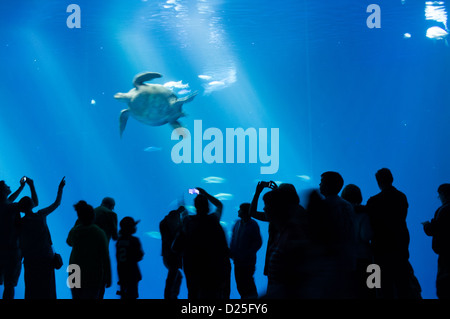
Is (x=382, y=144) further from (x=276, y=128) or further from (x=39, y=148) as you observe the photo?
(x=39, y=148)

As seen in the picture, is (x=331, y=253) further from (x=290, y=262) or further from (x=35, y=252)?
(x=35, y=252)

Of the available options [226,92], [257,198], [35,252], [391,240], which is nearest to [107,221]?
[35,252]

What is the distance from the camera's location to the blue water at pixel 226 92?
602 inches

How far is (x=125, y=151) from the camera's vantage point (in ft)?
135

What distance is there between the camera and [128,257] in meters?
5.02

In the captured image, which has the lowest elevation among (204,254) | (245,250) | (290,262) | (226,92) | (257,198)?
(290,262)

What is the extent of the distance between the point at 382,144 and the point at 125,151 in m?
24.0

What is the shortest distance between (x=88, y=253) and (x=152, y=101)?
6913mm

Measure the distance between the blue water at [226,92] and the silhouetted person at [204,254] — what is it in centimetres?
855

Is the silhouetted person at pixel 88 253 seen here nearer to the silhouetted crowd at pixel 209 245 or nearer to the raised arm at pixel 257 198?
the silhouetted crowd at pixel 209 245

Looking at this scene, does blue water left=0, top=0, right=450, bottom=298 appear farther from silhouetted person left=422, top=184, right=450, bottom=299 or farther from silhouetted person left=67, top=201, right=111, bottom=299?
silhouetted person left=422, top=184, right=450, bottom=299

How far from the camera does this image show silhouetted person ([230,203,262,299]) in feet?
18.8

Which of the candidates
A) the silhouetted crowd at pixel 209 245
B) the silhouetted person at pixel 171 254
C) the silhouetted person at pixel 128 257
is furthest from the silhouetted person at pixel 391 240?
the silhouetted person at pixel 128 257

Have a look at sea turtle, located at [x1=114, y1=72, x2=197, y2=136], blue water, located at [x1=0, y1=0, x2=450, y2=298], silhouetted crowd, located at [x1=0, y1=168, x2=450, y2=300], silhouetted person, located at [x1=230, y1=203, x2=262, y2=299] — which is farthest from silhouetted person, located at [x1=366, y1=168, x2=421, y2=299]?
blue water, located at [x1=0, y1=0, x2=450, y2=298]
